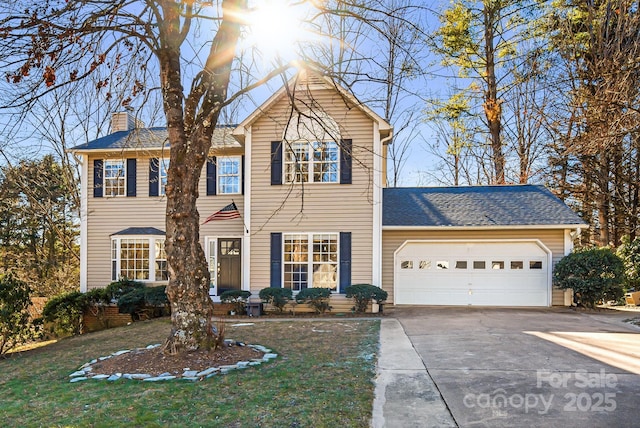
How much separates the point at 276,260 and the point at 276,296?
→ 3.84 ft

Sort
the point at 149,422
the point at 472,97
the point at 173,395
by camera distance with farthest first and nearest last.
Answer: the point at 472,97, the point at 173,395, the point at 149,422

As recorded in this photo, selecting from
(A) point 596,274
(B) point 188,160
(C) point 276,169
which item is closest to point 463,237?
(A) point 596,274

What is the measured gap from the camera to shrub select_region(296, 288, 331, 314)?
11844 millimetres

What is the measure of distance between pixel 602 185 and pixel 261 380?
58.7 ft

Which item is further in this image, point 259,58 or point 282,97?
point 282,97

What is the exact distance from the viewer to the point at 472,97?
21469 mm

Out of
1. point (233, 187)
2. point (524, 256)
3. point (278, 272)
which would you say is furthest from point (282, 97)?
point (524, 256)

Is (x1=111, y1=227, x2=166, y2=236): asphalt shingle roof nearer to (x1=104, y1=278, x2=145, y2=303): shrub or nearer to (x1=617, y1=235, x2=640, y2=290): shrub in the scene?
(x1=104, y1=278, x2=145, y2=303): shrub

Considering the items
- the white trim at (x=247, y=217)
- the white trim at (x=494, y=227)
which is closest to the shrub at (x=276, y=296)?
the white trim at (x=247, y=217)

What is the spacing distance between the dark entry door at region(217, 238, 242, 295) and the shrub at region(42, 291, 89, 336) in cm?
416

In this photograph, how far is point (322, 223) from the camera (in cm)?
1263

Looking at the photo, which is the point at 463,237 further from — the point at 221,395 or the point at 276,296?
the point at 221,395

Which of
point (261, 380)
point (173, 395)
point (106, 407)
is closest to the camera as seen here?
point (106, 407)

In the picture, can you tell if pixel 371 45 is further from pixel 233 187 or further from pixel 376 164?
pixel 233 187
